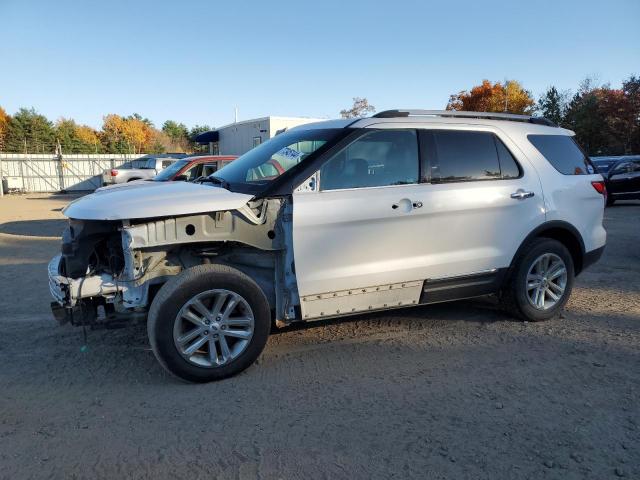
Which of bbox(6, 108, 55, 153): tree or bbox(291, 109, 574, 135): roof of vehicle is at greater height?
bbox(6, 108, 55, 153): tree

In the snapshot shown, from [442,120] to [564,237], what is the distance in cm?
181

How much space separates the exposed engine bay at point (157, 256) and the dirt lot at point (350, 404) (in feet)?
1.83

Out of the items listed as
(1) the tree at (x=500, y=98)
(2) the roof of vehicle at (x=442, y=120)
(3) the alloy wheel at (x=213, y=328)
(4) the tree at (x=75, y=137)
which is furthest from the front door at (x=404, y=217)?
(4) the tree at (x=75, y=137)

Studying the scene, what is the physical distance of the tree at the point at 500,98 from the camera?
165 ft

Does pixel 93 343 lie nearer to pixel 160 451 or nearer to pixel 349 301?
pixel 160 451

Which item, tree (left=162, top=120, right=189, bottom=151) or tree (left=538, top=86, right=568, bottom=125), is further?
tree (left=162, top=120, right=189, bottom=151)

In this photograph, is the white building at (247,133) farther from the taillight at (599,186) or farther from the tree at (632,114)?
the tree at (632,114)

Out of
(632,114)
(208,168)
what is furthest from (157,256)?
(632,114)

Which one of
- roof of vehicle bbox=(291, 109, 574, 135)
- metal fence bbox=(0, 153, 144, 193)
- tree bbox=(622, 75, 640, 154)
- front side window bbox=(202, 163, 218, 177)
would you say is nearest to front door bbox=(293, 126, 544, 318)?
roof of vehicle bbox=(291, 109, 574, 135)

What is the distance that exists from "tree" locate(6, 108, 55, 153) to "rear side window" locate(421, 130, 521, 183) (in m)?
63.9

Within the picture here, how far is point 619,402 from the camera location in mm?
3191

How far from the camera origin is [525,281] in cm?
460

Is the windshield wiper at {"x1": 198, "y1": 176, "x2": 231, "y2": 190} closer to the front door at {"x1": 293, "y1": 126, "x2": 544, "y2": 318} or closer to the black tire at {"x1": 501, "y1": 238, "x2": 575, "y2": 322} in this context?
the front door at {"x1": 293, "y1": 126, "x2": 544, "y2": 318}

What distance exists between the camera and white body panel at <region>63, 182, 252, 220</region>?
133 inches
